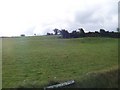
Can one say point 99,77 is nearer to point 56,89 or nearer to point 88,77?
point 88,77

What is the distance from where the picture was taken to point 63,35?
7638 centimetres

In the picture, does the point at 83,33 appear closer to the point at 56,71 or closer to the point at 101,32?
the point at 101,32

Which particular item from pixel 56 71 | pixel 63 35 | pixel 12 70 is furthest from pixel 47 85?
pixel 63 35

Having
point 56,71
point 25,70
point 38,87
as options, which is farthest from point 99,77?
point 25,70

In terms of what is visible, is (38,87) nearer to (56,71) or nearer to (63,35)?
(56,71)

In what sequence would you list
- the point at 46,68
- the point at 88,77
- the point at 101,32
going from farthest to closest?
1. the point at 101,32
2. the point at 46,68
3. the point at 88,77

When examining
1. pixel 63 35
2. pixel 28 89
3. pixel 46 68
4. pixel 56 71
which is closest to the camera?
pixel 28 89

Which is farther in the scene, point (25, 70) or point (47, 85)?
point (25, 70)

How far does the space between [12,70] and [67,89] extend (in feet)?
29.9

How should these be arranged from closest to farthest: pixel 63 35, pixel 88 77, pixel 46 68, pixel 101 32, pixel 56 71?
pixel 88 77, pixel 56 71, pixel 46 68, pixel 101 32, pixel 63 35

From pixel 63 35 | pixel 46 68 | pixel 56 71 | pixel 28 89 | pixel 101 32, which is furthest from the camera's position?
pixel 63 35

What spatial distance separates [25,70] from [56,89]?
8.35 metres

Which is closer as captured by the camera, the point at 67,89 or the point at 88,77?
the point at 67,89

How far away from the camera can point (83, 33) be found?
234 ft
